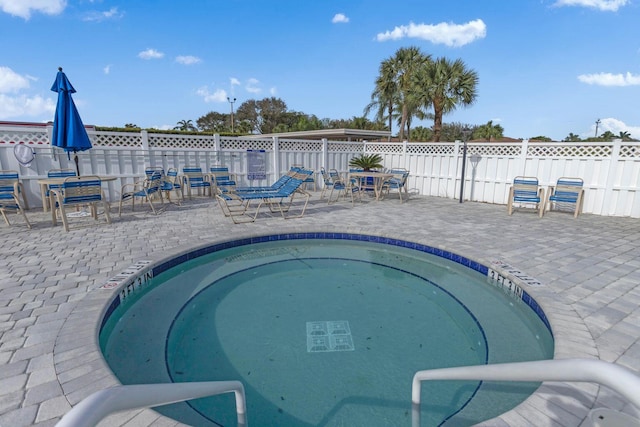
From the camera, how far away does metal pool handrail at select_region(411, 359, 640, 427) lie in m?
0.63

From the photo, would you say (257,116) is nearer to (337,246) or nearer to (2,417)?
(337,246)

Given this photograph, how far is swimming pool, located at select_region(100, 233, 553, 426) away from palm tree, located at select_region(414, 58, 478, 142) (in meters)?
10.1

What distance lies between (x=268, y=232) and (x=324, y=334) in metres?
2.76

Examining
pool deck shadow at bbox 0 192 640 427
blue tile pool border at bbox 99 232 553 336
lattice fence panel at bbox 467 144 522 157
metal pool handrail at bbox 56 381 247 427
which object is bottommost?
blue tile pool border at bbox 99 232 553 336

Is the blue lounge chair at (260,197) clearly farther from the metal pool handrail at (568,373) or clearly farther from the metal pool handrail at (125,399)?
the metal pool handrail at (568,373)

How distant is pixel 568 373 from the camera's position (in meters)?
0.79

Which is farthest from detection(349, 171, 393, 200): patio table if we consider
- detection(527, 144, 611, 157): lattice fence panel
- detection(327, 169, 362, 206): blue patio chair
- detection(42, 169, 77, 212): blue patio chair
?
detection(42, 169, 77, 212): blue patio chair

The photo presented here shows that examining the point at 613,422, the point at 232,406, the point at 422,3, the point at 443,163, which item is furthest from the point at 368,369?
the point at 422,3

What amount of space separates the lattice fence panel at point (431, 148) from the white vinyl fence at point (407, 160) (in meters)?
0.03

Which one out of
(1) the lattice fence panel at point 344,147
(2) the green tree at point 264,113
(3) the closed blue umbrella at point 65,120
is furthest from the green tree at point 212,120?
(3) the closed blue umbrella at point 65,120

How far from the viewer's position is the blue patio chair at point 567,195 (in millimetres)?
6762

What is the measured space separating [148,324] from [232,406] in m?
1.44

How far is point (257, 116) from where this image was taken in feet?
123

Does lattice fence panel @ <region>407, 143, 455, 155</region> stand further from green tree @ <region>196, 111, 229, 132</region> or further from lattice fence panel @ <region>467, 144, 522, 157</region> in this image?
green tree @ <region>196, 111, 229, 132</region>
